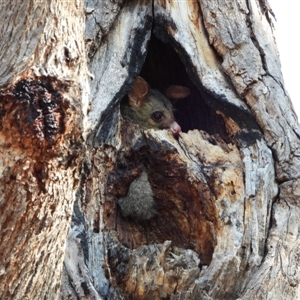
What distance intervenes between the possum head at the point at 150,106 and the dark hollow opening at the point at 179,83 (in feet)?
0.21

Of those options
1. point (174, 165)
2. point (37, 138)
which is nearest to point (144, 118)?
point (174, 165)

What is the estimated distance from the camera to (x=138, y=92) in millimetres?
4234

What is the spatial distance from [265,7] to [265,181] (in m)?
1.30

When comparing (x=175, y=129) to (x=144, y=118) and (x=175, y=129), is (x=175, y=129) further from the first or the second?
(x=144, y=118)

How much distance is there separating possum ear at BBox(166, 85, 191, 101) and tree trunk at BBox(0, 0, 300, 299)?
0.06 meters

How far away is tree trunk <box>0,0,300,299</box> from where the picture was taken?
1.72 m

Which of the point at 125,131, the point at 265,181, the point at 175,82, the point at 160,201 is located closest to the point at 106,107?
the point at 125,131

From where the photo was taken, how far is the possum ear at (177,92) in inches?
157

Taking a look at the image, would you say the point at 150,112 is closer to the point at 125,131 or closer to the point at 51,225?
the point at 125,131

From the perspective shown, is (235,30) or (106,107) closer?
(106,107)

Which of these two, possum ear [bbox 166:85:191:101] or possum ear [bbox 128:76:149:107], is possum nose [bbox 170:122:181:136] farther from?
possum ear [bbox 128:76:149:107]

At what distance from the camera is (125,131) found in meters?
3.30

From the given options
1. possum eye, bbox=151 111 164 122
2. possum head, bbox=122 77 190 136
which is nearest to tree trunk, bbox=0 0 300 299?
possum head, bbox=122 77 190 136

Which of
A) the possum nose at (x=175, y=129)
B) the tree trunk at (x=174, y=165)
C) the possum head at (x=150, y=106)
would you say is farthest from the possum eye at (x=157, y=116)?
the possum nose at (x=175, y=129)
